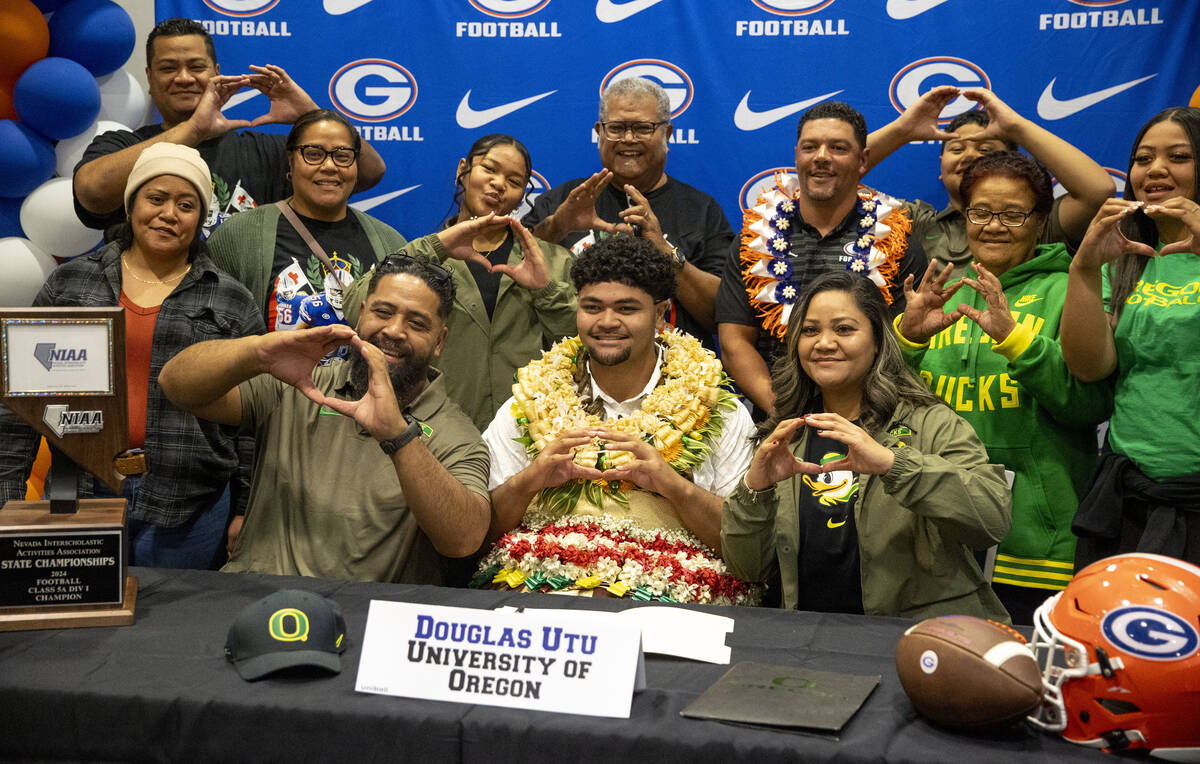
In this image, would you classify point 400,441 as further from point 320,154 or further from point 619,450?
point 320,154

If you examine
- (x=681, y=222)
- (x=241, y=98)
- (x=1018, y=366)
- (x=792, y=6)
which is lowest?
(x=1018, y=366)

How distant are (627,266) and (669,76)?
1.79 metres

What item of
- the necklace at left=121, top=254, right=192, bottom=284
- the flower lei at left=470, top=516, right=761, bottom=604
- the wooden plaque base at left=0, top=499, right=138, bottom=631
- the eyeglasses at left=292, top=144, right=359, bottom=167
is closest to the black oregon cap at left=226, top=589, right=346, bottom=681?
the wooden plaque base at left=0, top=499, right=138, bottom=631

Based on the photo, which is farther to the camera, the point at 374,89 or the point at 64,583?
the point at 374,89

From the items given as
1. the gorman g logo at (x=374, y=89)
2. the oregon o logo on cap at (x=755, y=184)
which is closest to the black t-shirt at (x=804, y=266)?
the oregon o logo on cap at (x=755, y=184)

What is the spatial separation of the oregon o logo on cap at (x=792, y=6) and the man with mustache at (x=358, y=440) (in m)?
2.27

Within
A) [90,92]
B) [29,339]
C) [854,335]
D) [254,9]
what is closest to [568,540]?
[854,335]

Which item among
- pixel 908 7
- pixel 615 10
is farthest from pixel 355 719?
pixel 908 7

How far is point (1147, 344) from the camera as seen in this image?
9.89ft

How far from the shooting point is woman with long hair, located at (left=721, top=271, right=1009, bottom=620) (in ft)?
8.36

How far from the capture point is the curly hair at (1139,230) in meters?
3.13

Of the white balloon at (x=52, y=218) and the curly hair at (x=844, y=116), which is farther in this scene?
the white balloon at (x=52, y=218)

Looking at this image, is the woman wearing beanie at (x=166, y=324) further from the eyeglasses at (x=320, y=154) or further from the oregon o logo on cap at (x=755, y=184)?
the oregon o logo on cap at (x=755, y=184)

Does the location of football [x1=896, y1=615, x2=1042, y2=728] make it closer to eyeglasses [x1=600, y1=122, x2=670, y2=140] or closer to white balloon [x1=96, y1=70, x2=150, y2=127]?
eyeglasses [x1=600, y1=122, x2=670, y2=140]
